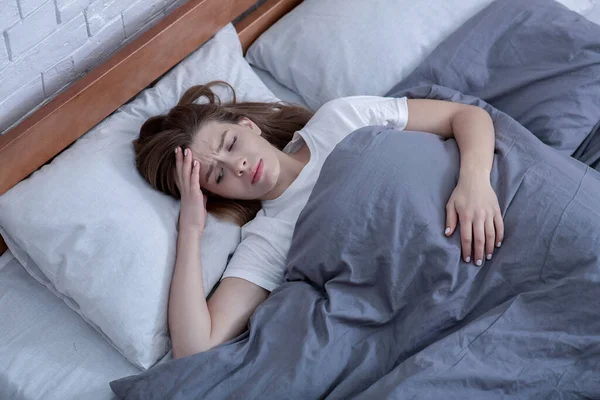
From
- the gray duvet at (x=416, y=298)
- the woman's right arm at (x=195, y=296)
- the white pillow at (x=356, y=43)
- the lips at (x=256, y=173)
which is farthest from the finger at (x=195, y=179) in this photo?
the white pillow at (x=356, y=43)

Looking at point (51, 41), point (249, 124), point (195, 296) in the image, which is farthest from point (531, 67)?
point (51, 41)

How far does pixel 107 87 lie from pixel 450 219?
73 centimetres

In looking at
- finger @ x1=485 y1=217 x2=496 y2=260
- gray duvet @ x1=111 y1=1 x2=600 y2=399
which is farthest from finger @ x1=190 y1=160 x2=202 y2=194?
finger @ x1=485 y1=217 x2=496 y2=260

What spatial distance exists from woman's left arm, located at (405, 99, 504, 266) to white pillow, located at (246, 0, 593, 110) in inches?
8.0

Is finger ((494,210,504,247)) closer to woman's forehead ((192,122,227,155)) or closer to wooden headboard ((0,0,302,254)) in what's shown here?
woman's forehead ((192,122,227,155))

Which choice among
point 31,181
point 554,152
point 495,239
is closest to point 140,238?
point 31,181

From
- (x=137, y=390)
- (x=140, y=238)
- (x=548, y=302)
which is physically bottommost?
(x=137, y=390)

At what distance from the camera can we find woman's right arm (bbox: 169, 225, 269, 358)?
1.27 m

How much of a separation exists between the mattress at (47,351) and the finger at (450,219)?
0.60 meters

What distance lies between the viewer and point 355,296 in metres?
1.25

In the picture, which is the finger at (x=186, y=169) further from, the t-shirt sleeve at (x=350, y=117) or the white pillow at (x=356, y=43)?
the white pillow at (x=356, y=43)

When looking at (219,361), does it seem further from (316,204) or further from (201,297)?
(316,204)

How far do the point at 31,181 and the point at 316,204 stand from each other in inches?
21.2

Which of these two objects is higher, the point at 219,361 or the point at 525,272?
the point at 525,272
